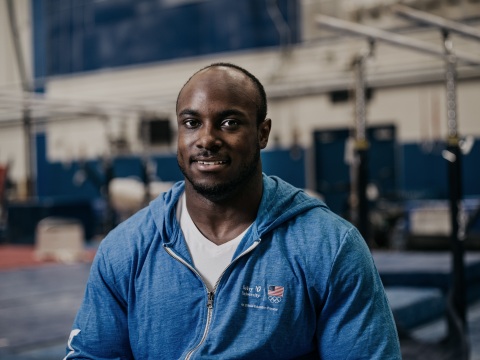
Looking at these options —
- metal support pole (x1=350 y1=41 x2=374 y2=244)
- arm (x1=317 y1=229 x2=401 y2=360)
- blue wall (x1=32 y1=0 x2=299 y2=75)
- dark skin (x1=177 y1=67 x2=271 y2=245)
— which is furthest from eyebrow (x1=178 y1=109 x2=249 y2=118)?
blue wall (x1=32 y1=0 x2=299 y2=75)

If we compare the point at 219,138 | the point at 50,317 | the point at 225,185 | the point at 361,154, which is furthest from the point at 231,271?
the point at 50,317

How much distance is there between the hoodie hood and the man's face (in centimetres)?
Answer: 9

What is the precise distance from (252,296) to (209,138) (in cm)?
35

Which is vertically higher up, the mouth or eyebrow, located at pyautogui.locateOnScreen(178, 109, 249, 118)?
eyebrow, located at pyautogui.locateOnScreen(178, 109, 249, 118)

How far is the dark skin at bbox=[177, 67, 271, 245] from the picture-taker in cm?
145

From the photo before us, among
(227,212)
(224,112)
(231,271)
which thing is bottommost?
(231,271)

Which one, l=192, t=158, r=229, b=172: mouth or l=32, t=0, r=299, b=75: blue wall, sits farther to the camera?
l=32, t=0, r=299, b=75: blue wall

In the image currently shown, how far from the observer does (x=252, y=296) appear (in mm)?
1450

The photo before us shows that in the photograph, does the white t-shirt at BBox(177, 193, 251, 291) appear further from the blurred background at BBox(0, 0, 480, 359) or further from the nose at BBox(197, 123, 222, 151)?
the blurred background at BBox(0, 0, 480, 359)

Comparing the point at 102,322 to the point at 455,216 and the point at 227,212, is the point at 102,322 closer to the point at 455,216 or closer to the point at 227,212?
the point at 227,212

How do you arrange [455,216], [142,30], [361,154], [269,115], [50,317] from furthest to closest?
1. [142,30]
2. [269,115]
3. [50,317]
4. [361,154]
5. [455,216]

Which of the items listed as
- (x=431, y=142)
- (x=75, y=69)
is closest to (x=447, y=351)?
(x=431, y=142)

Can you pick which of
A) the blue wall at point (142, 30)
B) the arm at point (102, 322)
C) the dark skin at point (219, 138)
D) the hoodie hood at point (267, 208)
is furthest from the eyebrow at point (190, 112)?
the blue wall at point (142, 30)

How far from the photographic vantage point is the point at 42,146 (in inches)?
483
